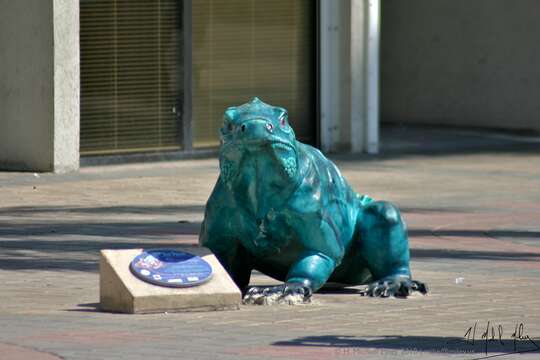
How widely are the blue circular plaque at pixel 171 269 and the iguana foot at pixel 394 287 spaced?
3.98 feet

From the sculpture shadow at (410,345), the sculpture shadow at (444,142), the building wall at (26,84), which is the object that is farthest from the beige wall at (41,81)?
the sculpture shadow at (410,345)

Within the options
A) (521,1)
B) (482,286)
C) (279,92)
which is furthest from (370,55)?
(482,286)

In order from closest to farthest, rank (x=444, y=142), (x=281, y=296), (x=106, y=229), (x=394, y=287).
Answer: (x=281, y=296) → (x=394, y=287) → (x=106, y=229) → (x=444, y=142)

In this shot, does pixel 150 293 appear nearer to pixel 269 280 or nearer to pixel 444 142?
pixel 269 280

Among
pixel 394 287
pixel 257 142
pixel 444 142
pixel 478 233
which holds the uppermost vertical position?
pixel 257 142

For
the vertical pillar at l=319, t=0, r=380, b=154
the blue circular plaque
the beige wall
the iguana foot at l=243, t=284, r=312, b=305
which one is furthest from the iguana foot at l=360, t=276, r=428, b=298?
the vertical pillar at l=319, t=0, r=380, b=154

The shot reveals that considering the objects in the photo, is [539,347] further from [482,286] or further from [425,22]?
[425,22]

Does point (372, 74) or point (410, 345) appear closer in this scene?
point (410, 345)

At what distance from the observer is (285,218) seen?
346 inches

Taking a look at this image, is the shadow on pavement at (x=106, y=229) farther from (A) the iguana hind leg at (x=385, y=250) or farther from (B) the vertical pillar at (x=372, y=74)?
(B) the vertical pillar at (x=372, y=74)

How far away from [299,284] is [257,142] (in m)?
0.91

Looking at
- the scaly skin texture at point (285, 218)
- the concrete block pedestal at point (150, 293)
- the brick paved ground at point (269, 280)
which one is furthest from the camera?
the scaly skin texture at point (285, 218)

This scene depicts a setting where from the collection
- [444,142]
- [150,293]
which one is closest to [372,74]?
[444,142]

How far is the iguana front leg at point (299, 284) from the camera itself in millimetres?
8766
